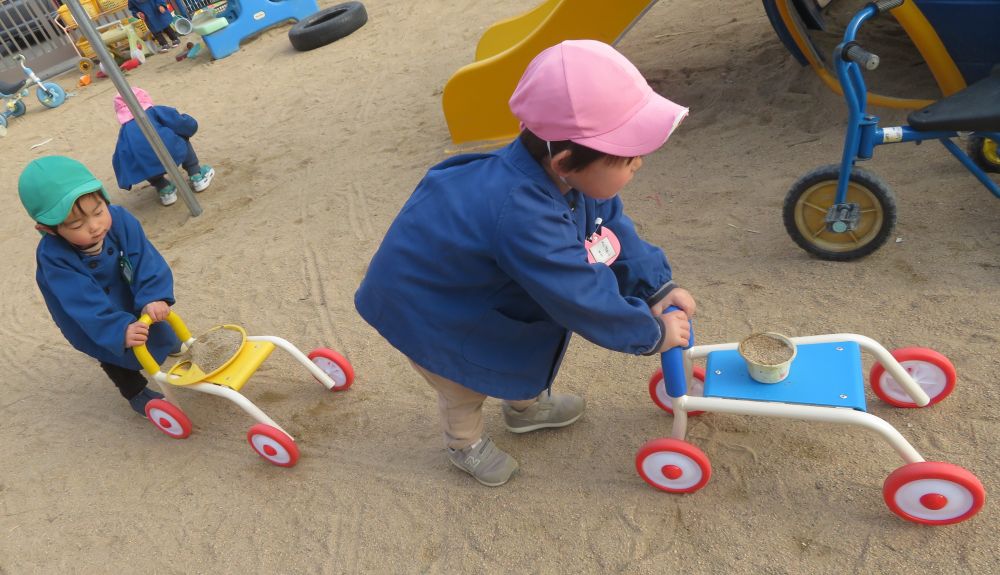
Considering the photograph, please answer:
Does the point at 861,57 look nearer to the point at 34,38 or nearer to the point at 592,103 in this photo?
the point at 592,103

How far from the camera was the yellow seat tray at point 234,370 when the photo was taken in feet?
8.14

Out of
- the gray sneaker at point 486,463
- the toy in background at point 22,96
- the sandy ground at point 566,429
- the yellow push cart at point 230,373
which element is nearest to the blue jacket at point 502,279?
the gray sneaker at point 486,463

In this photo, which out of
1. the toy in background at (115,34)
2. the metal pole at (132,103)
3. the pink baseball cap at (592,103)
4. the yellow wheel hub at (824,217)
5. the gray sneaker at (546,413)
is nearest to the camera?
the pink baseball cap at (592,103)

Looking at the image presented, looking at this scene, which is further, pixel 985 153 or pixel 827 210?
pixel 985 153

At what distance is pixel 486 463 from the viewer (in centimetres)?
221

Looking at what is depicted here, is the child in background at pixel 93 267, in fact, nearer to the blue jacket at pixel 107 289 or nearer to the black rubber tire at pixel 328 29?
the blue jacket at pixel 107 289

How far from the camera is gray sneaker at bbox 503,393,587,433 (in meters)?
2.35

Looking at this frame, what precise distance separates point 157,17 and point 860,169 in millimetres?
10507

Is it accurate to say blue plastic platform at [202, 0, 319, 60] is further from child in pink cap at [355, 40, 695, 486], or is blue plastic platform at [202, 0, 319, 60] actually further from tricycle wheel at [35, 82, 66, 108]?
child in pink cap at [355, 40, 695, 486]

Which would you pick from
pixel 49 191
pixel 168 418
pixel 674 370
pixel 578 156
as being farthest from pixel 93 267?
pixel 674 370

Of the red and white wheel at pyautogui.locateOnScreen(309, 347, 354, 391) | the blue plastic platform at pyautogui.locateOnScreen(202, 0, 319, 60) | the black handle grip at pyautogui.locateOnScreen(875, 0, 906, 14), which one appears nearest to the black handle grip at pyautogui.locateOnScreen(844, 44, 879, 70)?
the black handle grip at pyautogui.locateOnScreen(875, 0, 906, 14)

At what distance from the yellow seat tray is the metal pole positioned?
261 centimetres

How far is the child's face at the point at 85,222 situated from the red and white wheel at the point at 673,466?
6.71ft

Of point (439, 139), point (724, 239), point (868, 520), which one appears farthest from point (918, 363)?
point (439, 139)
